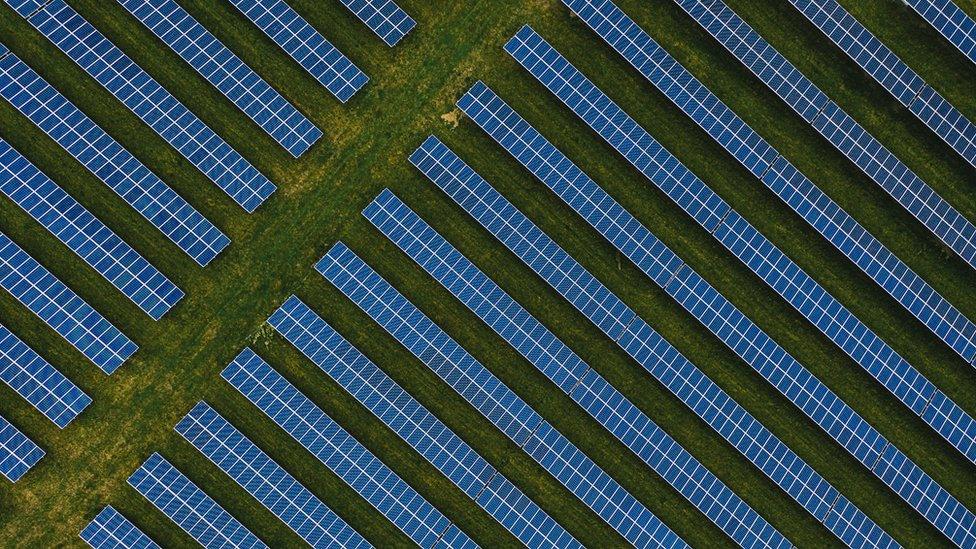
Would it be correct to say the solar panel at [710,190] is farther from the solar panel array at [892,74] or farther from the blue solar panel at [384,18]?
the solar panel array at [892,74]

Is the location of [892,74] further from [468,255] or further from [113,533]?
[113,533]

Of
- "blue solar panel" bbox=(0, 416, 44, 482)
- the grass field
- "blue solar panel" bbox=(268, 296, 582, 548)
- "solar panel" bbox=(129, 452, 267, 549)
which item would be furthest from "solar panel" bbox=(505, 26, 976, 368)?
"blue solar panel" bbox=(0, 416, 44, 482)

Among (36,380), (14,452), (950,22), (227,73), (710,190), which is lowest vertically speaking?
(14,452)

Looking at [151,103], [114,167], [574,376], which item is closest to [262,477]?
[574,376]

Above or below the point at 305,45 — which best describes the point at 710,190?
above

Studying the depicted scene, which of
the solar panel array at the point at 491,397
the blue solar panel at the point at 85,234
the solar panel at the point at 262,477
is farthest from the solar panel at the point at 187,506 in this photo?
the solar panel array at the point at 491,397

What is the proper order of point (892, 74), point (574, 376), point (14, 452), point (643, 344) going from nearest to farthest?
1. point (14, 452)
2. point (574, 376)
3. point (643, 344)
4. point (892, 74)

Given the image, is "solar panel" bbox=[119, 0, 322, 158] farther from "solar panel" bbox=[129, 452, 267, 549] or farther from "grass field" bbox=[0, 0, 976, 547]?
"solar panel" bbox=[129, 452, 267, 549]

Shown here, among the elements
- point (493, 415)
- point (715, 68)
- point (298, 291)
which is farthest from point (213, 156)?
point (715, 68)
